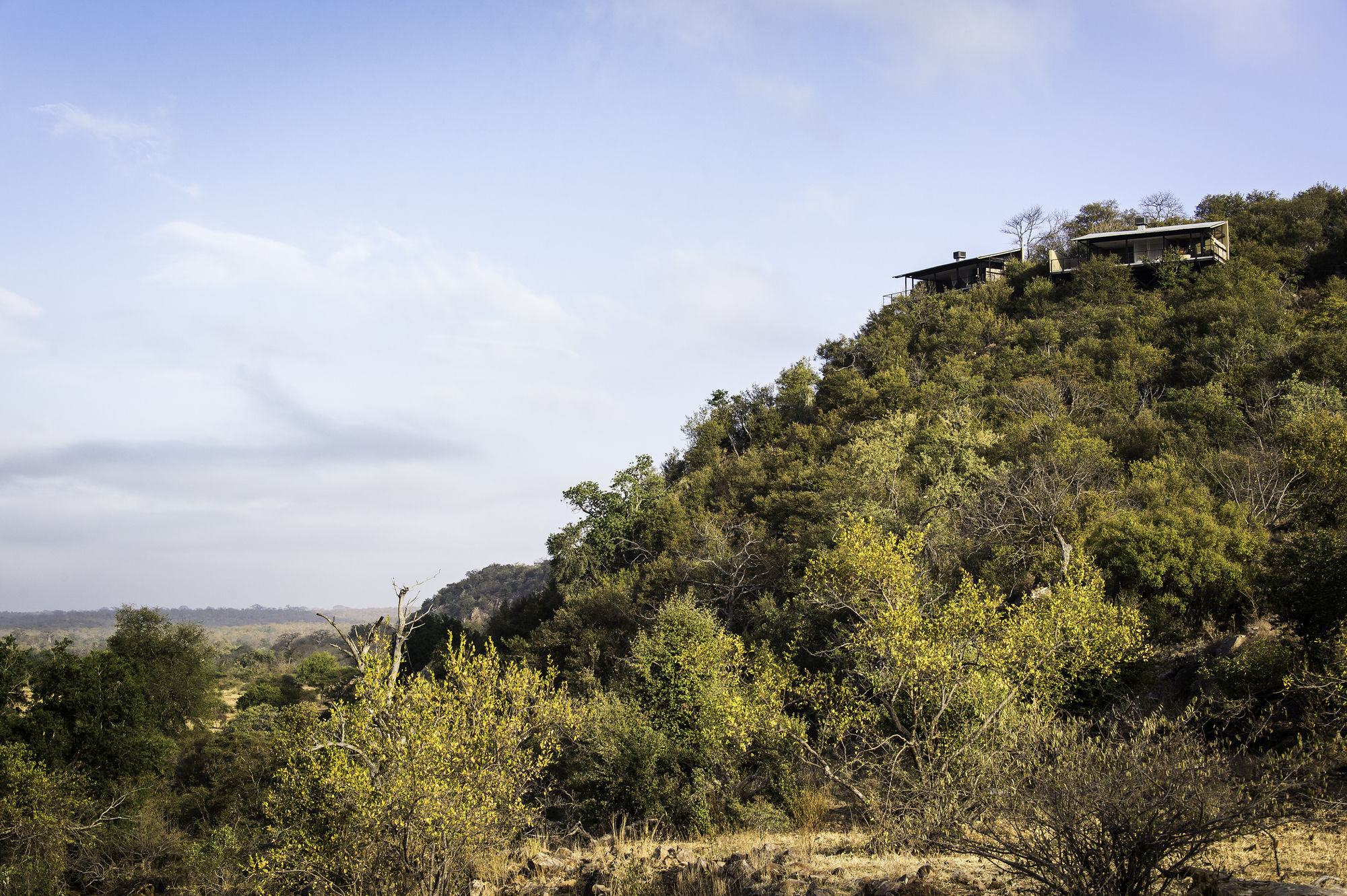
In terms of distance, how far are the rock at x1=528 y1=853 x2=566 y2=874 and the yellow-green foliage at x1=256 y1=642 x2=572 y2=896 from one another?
0.76 m

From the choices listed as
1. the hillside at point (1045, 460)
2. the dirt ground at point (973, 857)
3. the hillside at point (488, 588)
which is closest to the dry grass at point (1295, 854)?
the dirt ground at point (973, 857)

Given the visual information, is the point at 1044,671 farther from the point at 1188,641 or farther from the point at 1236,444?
the point at 1236,444

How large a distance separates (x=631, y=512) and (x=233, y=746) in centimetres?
2275

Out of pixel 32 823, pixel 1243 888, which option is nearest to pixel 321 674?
pixel 32 823

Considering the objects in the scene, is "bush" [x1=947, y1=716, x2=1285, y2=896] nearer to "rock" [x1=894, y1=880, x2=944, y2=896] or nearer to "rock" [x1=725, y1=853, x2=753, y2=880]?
"rock" [x1=894, y1=880, x2=944, y2=896]

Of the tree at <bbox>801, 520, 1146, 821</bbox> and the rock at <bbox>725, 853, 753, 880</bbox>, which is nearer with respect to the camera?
the rock at <bbox>725, 853, 753, 880</bbox>

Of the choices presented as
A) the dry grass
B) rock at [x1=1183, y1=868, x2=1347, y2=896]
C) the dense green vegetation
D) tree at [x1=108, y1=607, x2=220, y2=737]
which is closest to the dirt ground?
the dry grass

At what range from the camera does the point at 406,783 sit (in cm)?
1087

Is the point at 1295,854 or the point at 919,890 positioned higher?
the point at 919,890

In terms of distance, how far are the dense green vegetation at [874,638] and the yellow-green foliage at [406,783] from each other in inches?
3.1

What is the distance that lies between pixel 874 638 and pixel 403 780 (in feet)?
23.7

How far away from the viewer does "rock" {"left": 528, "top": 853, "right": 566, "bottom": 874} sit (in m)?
11.3

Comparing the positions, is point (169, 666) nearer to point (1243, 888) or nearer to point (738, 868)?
point (738, 868)

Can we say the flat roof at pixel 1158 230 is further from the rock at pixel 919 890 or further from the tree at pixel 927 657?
the rock at pixel 919 890
